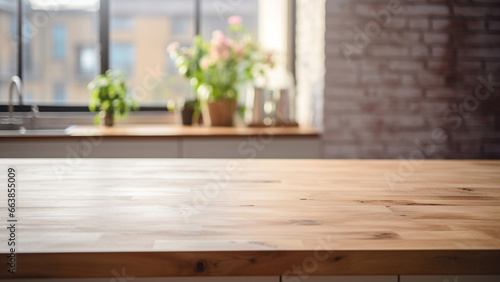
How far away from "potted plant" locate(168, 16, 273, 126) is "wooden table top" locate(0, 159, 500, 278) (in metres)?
1.81

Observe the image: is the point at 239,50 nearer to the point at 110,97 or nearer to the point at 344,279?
A: the point at 110,97

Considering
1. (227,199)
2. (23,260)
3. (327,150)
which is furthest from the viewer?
(327,150)

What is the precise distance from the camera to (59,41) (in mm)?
34500

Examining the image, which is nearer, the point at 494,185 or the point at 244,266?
the point at 244,266

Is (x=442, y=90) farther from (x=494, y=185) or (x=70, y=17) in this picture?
(x=70, y=17)

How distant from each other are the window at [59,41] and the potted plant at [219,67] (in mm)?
30284

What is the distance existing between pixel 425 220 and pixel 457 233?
8 cm

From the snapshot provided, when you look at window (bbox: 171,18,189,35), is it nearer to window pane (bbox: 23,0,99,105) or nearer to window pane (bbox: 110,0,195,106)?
window pane (bbox: 110,0,195,106)

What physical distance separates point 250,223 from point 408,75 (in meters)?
2.36

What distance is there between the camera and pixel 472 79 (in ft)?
9.91

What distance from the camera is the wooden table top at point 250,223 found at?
0.75m

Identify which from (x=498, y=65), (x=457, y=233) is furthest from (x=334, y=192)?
(x=498, y=65)

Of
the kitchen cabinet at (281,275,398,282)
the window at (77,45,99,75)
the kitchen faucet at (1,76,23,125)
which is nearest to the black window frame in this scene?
the kitchen faucet at (1,76,23,125)

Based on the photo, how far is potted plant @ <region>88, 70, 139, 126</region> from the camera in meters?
3.14
